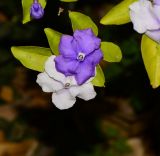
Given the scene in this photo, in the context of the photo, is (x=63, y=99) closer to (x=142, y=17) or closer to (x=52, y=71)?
(x=52, y=71)

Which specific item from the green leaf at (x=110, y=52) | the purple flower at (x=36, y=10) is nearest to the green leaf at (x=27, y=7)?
the purple flower at (x=36, y=10)

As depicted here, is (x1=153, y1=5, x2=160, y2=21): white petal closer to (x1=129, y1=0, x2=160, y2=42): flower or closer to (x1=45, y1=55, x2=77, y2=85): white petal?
(x1=129, y1=0, x2=160, y2=42): flower

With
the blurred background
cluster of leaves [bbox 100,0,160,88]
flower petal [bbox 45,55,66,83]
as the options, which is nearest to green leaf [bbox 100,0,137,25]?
cluster of leaves [bbox 100,0,160,88]

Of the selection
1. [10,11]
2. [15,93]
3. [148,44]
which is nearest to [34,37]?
[10,11]

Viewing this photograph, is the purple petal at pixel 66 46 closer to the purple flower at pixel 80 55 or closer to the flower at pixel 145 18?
the purple flower at pixel 80 55

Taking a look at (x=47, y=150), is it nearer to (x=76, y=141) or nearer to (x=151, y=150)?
(x=76, y=141)

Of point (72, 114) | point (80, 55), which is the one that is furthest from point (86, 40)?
point (72, 114)
